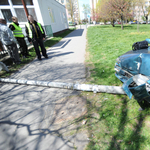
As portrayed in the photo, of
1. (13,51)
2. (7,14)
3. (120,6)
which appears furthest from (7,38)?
(120,6)

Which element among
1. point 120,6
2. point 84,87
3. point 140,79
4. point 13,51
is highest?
point 120,6

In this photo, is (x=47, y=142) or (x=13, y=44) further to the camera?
(x=13, y=44)

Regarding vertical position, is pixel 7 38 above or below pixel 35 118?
above

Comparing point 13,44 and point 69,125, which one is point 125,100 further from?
point 13,44

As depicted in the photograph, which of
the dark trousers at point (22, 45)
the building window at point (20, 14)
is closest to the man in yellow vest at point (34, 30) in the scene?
the dark trousers at point (22, 45)

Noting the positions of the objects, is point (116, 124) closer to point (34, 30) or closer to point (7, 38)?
point (34, 30)

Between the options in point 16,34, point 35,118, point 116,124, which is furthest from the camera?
point 16,34

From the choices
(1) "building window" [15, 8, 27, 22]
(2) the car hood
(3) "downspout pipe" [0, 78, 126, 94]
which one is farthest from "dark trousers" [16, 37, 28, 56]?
(1) "building window" [15, 8, 27, 22]

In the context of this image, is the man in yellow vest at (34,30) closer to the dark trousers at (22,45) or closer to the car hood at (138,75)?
the dark trousers at (22,45)

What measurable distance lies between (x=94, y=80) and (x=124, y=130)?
5.70ft

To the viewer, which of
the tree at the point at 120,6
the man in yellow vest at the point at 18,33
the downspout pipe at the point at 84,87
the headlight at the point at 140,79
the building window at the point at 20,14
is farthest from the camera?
the tree at the point at 120,6

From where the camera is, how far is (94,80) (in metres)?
3.27

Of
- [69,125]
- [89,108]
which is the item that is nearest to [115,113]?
[89,108]

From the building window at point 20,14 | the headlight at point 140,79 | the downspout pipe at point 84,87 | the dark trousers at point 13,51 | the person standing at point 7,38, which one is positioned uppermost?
the building window at point 20,14
